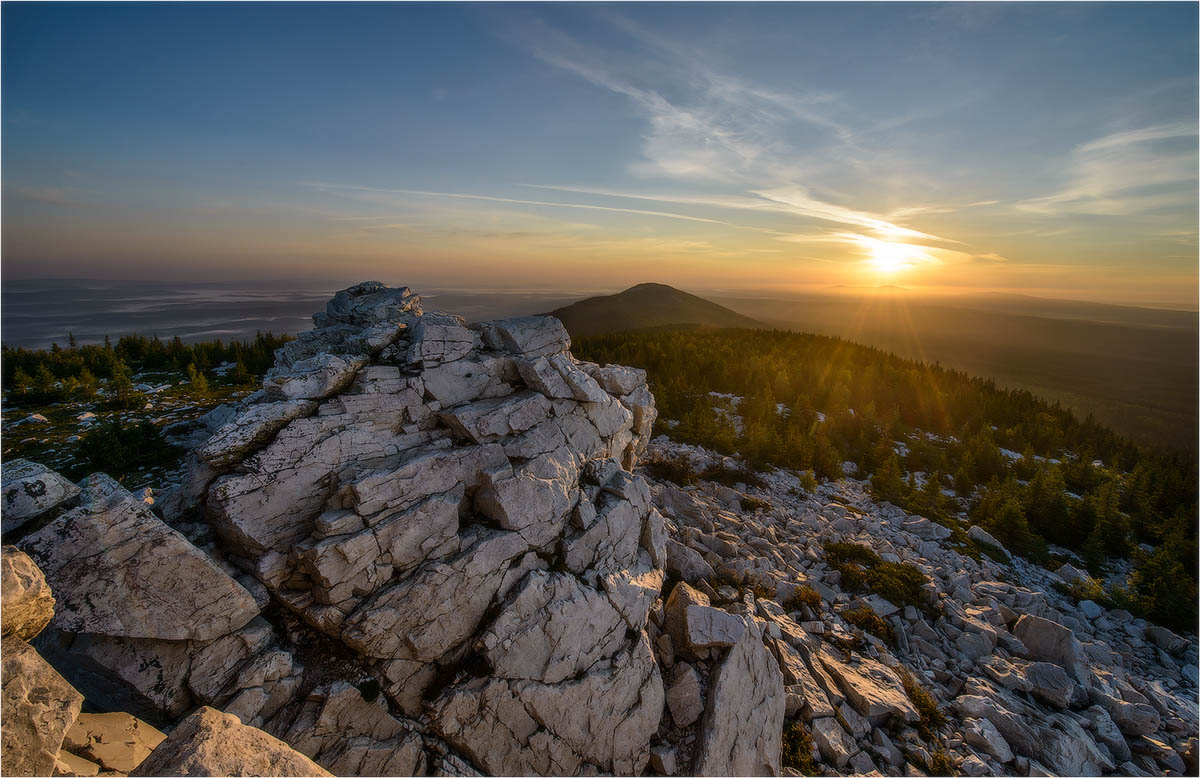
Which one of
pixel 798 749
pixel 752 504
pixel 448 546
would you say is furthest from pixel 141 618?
pixel 752 504

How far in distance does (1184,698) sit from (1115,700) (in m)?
3.87

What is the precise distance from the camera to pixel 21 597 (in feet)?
23.2

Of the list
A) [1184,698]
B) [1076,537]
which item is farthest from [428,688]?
[1076,537]

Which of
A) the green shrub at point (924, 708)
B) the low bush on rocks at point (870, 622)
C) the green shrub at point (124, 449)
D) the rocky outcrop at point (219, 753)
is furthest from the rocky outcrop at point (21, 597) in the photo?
the low bush on rocks at point (870, 622)

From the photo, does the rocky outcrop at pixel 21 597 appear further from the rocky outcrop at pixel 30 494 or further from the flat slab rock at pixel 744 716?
the flat slab rock at pixel 744 716

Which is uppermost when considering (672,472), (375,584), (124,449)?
(124,449)

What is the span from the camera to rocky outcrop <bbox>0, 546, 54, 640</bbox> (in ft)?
22.7

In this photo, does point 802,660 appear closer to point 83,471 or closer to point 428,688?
point 428,688

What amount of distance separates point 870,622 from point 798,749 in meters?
6.85

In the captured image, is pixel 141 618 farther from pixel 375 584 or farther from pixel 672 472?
pixel 672 472

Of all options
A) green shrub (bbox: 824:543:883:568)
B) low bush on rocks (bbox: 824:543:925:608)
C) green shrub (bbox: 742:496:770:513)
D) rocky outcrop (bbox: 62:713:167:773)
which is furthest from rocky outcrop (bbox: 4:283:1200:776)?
green shrub (bbox: 742:496:770:513)

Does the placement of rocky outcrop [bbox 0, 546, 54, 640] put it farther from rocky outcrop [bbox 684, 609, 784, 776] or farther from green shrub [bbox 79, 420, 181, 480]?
rocky outcrop [bbox 684, 609, 784, 776]

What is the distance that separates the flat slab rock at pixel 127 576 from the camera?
30.1ft

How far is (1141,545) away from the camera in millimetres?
26547
